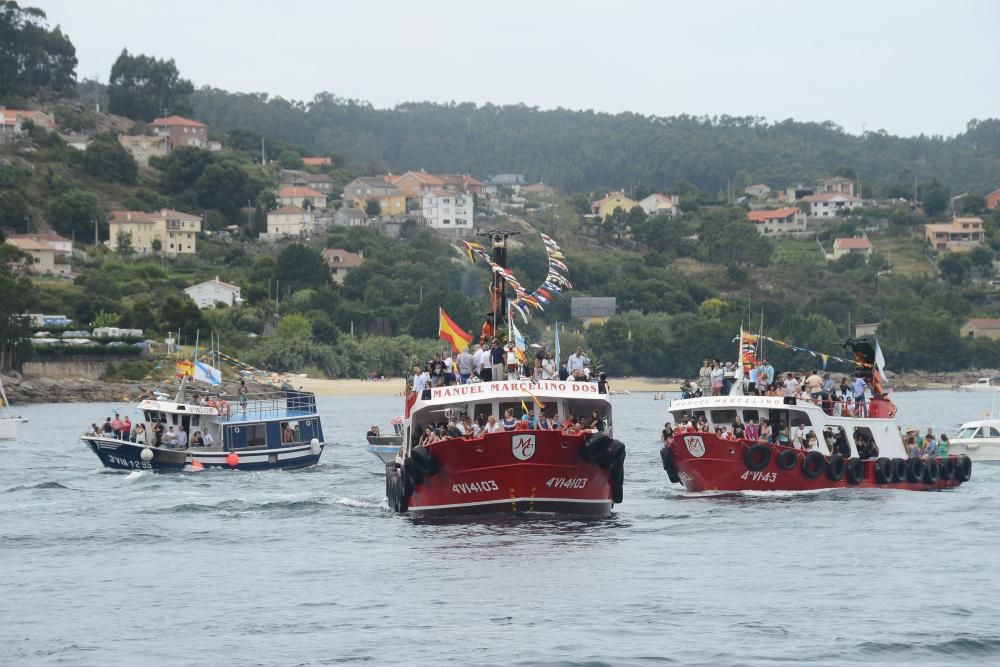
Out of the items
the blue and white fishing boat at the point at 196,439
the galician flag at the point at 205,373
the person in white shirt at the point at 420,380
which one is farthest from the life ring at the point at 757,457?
the galician flag at the point at 205,373

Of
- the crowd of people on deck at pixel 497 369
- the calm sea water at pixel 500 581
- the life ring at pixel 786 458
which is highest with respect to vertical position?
the crowd of people on deck at pixel 497 369

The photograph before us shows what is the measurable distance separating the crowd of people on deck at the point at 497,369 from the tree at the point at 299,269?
146877 millimetres

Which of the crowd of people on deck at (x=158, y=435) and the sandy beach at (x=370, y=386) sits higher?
the crowd of people on deck at (x=158, y=435)

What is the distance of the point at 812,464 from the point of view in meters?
50.0

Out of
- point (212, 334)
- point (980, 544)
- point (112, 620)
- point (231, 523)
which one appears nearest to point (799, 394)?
point (980, 544)

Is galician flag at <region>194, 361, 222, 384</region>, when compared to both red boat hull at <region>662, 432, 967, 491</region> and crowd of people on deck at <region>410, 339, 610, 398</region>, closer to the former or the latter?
red boat hull at <region>662, 432, 967, 491</region>

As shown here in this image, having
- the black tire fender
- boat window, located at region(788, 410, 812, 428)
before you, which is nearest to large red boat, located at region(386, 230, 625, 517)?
boat window, located at region(788, 410, 812, 428)

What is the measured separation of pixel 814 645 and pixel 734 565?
8.75 m

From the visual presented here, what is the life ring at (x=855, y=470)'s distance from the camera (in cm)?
5109

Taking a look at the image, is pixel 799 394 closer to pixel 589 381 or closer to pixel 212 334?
pixel 589 381

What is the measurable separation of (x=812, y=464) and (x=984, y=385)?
141152mm

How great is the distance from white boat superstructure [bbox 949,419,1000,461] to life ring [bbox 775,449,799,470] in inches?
937

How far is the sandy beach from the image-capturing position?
150m

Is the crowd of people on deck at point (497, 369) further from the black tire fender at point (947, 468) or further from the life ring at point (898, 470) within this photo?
the black tire fender at point (947, 468)
